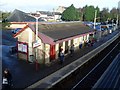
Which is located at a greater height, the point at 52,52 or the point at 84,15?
the point at 84,15

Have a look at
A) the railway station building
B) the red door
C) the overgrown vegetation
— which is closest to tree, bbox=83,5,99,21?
the overgrown vegetation

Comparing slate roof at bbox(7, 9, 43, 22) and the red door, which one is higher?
slate roof at bbox(7, 9, 43, 22)

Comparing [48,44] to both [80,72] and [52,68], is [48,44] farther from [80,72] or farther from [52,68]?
[80,72]

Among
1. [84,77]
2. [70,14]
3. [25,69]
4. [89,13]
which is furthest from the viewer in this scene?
[89,13]

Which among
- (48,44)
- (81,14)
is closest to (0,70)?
(48,44)

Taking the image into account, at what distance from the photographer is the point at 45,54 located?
68.8 ft

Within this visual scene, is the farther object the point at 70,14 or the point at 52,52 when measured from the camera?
the point at 70,14

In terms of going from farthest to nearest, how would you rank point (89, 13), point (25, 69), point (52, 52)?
point (89, 13) < point (52, 52) < point (25, 69)

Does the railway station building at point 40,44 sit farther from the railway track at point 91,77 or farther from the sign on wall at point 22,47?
the railway track at point 91,77

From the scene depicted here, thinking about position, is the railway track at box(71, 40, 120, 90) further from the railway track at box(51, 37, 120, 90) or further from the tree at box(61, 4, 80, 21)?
the tree at box(61, 4, 80, 21)

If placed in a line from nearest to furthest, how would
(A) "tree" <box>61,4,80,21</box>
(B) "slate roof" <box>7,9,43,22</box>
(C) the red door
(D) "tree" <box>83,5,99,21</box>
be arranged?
(C) the red door
(B) "slate roof" <box>7,9,43,22</box>
(A) "tree" <box>61,4,80,21</box>
(D) "tree" <box>83,5,99,21</box>

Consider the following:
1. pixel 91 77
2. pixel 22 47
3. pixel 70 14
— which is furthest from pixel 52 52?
pixel 70 14

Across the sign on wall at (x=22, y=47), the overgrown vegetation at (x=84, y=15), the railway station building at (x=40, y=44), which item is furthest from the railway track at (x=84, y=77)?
the overgrown vegetation at (x=84, y=15)

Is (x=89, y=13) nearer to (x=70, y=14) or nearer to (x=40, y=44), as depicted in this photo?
(x=70, y=14)
